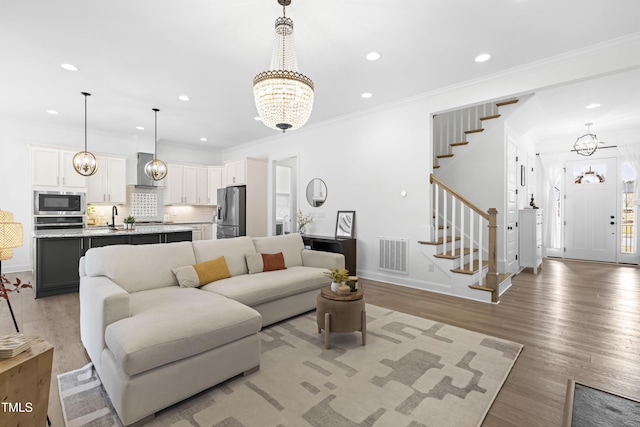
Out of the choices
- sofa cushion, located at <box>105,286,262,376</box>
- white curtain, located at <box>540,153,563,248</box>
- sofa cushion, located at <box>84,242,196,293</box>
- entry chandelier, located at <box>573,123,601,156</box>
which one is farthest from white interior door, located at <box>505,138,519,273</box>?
sofa cushion, located at <box>84,242,196,293</box>

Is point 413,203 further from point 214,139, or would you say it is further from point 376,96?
point 214,139

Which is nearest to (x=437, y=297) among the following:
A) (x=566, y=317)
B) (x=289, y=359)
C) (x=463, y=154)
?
(x=566, y=317)

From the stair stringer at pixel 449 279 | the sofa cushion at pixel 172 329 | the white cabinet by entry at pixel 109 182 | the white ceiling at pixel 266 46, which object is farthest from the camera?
the white cabinet by entry at pixel 109 182

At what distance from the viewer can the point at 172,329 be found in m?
1.87

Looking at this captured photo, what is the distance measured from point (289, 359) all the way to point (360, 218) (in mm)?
3265

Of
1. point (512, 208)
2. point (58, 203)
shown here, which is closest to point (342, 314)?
point (512, 208)

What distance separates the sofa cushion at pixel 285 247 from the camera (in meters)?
3.94

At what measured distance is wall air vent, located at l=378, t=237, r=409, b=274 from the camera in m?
4.75

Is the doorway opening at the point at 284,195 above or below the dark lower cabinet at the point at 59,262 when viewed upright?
above

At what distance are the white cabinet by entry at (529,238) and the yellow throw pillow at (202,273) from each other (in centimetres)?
563

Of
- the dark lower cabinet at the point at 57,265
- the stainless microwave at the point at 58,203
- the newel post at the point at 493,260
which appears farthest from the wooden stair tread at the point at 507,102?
the stainless microwave at the point at 58,203

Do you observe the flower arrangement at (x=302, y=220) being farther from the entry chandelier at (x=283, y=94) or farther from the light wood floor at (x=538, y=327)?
the entry chandelier at (x=283, y=94)

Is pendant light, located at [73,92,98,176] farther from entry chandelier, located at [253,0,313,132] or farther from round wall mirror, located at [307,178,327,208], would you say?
entry chandelier, located at [253,0,313,132]

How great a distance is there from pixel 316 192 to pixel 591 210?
6.59 m
